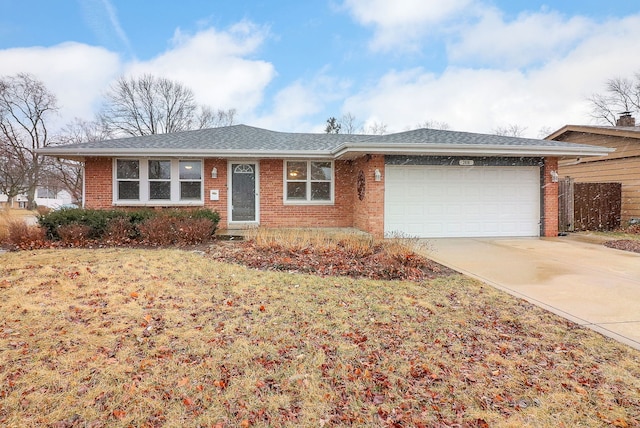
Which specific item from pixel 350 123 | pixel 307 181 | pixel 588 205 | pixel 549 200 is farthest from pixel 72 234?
pixel 350 123

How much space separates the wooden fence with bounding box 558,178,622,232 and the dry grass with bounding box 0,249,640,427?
965 centimetres

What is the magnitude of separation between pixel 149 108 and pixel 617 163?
120 feet

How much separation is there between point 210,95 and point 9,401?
37210mm

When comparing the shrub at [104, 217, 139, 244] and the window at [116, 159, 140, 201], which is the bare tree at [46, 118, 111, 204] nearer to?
the window at [116, 159, 140, 201]

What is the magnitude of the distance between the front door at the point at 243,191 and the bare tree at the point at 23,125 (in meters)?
27.2

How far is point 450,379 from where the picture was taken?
2695 mm

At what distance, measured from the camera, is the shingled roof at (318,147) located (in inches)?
376

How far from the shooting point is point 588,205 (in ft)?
40.8

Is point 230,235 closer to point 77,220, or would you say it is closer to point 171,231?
point 171,231

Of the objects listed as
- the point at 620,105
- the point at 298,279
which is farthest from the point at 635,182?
the point at 620,105

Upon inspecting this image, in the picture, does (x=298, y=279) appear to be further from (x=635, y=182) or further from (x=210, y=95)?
(x=210, y=95)

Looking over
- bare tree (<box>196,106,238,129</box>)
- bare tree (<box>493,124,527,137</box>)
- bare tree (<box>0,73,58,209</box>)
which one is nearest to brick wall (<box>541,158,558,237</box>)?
bare tree (<box>196,106,238,129</box>)

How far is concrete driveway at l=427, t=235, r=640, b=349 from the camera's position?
3.98 m

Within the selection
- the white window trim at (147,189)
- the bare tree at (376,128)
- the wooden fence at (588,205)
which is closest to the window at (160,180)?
the white window trim at (147,189)
